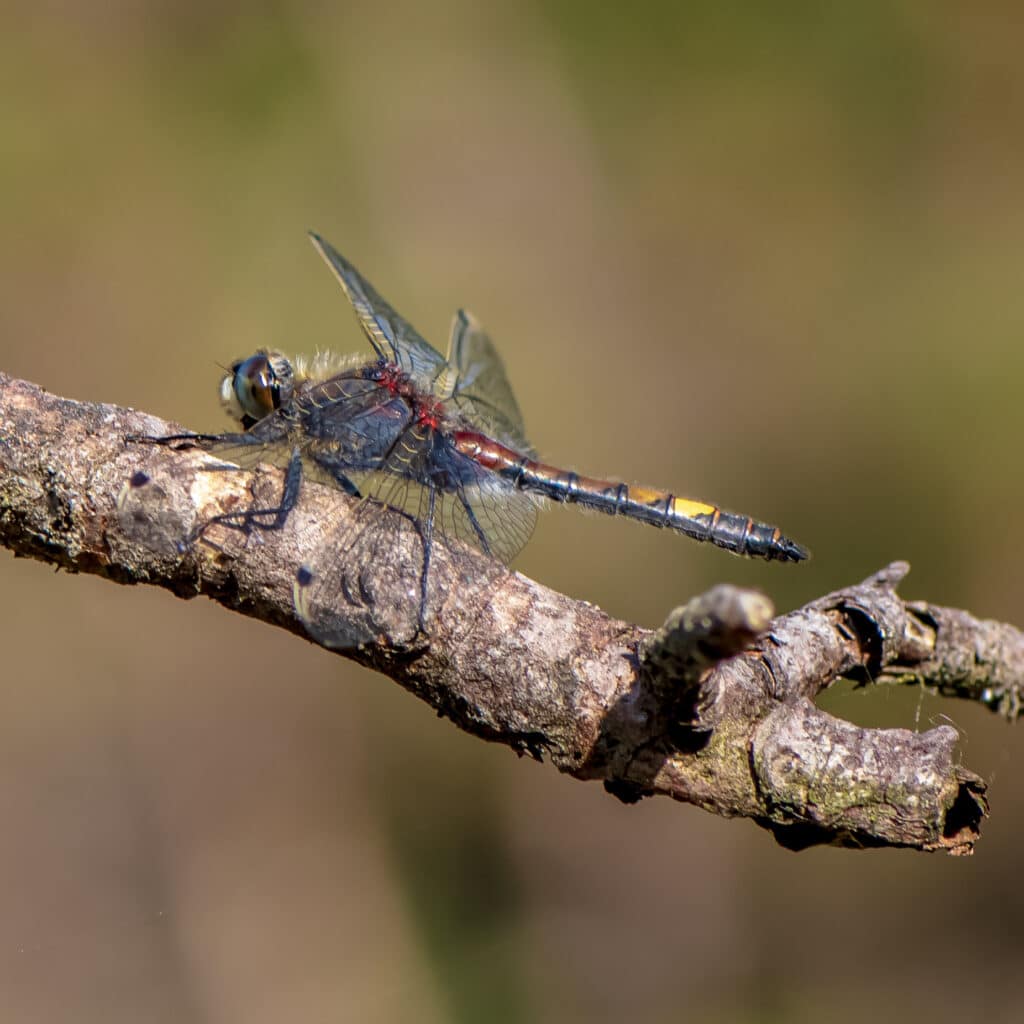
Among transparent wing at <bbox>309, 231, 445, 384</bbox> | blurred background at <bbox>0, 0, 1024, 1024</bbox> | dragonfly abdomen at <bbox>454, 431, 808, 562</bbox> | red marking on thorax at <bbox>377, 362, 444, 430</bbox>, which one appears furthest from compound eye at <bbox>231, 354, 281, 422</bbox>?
blurred background at <bbox>0, 0, 1024, 1024</bbox>

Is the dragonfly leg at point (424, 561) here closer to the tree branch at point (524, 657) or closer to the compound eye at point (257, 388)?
the tree branch at point (524, 657)

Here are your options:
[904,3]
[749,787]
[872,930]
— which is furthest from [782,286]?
[749,787]

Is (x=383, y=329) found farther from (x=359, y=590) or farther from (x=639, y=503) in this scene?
(x=359, y=590)

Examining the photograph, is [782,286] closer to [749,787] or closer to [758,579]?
[758,579]

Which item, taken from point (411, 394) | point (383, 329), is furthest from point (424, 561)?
point (383, 329)

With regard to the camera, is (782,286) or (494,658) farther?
(782,286)

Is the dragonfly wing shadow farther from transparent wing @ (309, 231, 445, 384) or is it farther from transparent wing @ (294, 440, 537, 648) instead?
transparent wing @ (309, 231, 445, 384)
